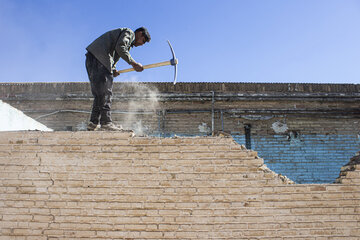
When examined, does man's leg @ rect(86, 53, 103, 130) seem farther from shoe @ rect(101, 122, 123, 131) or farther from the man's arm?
the man's arm

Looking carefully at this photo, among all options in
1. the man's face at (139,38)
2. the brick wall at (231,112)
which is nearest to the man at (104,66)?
the man's face at (139,38)

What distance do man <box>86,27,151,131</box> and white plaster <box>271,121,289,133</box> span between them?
552 centimetres

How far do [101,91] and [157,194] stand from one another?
1.57 m

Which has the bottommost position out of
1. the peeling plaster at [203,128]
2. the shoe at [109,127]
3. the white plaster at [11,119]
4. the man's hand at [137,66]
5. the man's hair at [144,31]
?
the shoe at [109,127]

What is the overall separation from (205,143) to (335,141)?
20.5ft

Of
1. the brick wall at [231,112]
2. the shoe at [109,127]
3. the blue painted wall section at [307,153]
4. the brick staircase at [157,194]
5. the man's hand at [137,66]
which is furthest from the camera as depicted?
the brick wall at [231,112]

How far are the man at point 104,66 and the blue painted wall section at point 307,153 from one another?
5.06 meters

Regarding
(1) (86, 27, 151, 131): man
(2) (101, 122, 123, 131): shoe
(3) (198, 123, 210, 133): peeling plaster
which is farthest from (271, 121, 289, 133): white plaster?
(2) (101, 122, 123, 131): shoe

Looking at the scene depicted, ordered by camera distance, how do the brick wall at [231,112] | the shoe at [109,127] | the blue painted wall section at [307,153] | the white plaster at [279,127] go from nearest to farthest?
the shoe at [109,127], the blue painted wall section at [307,153], the brick wall at [231,112], the white plaster at [279,127]

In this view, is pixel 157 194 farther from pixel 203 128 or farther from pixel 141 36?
pixel 203 128

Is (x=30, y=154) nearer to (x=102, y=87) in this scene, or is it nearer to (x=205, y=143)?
(x=102, y=87)

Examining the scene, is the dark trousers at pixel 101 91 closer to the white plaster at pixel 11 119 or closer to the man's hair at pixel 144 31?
the man's hair at pixel 144 31

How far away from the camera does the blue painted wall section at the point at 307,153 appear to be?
26.5 feet

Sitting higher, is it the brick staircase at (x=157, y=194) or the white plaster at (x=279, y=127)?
the white plaster at (x=279, y=127)
